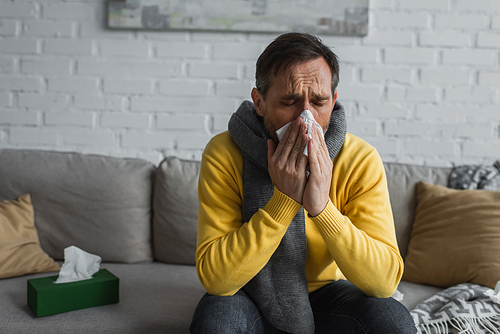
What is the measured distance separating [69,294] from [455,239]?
137 centimetres

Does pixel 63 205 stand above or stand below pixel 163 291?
above

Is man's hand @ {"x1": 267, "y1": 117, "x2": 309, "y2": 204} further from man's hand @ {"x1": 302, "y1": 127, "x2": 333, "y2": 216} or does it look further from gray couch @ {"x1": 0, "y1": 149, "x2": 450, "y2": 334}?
gray couch @ {"x1": 0, "y1": 149, "x2": 450, "y2": 334}

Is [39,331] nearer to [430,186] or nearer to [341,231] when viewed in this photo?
[341,231]

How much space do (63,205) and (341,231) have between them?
1237 mm

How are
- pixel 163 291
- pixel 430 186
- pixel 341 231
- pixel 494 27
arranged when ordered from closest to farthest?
pixel 341 231 < pixel 163 291 < pixel 430 186 < pixel 494 27

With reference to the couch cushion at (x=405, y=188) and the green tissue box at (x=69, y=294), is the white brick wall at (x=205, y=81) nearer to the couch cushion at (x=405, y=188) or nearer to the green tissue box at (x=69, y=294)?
the couch cushion at (x=405, y=188)

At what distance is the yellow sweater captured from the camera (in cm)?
101

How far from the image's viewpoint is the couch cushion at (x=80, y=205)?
5.51ft

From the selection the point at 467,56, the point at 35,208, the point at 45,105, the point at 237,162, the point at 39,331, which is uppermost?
the point at 467,56

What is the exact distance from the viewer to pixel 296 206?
3.36 feet

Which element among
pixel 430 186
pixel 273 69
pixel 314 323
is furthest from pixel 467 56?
pixel 314 323

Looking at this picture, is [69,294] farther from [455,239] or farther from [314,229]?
[455,239]

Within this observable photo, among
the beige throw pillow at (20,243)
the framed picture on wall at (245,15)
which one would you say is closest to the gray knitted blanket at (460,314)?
the framed picture on wall at (245,15)

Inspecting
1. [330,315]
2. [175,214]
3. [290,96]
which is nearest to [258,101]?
[290,96]
